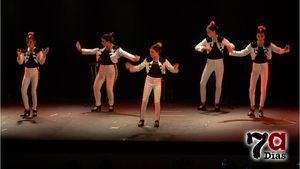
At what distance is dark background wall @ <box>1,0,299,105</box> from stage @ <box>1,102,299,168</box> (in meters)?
1.98

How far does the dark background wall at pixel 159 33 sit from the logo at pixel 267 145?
3598 millimetres

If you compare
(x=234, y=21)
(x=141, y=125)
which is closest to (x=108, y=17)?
(x=234, y=21)

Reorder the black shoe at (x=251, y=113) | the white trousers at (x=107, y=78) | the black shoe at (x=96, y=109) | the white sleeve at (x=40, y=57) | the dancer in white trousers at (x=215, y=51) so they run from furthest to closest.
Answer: the black shoe at (x=96, y=109) → the white trousers at (x=107, y=78) → the dancer in white trousers at (x=215, y=51) → the white sleeve at (x=40, y=57) → the black shoe at (x=251, y=113)

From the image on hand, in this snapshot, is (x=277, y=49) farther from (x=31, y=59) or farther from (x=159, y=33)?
(x=31, y=59)

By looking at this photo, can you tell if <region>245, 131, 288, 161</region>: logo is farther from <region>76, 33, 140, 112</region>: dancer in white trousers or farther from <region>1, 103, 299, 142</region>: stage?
<region>76, 33, 140, 112</region>: dancer in white trousers

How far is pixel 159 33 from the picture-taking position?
12.9 metres

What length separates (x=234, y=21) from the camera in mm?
12453

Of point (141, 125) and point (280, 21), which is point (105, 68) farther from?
point (280, 21)

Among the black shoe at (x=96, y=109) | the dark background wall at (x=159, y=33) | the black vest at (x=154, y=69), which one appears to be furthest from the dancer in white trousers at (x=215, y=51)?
the black shoe at (x=96, y=109)

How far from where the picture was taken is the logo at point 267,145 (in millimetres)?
8188

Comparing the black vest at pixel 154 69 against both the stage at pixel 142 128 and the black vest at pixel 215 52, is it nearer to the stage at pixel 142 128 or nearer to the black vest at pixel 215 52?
the stage at pixel 142 128

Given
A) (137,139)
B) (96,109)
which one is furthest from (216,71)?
(137,139)

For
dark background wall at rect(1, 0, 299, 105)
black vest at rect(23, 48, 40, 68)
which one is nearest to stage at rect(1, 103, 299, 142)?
black vest at rect(23, 48, 40, 68)

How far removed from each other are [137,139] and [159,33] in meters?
4.47
